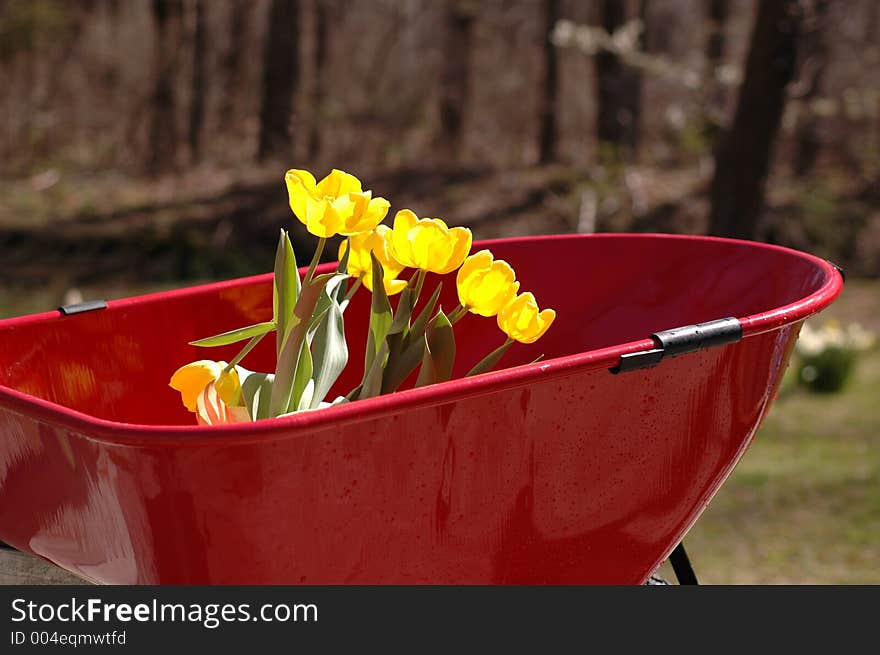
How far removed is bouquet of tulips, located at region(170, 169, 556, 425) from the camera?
3.72 feet

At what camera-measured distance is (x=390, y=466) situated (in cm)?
97

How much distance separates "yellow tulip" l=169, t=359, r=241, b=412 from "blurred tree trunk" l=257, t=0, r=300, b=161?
7.03 m

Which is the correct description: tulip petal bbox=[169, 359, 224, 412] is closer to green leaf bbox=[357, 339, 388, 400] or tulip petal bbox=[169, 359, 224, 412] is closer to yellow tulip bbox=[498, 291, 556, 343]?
green leaf bbox=[357, 339, 388, 400]

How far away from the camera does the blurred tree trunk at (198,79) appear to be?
889 cm

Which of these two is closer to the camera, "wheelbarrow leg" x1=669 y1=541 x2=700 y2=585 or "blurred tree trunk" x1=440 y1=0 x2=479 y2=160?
"wheelbarrow leg" x1=669 y1=541 x2=700 y2=585

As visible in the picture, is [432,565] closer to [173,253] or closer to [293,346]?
[293,346]

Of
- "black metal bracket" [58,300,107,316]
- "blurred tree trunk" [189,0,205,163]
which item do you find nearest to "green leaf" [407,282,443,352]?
"black metal bracket" [58,300,107,316]

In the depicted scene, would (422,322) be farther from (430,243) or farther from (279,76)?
(279,76)

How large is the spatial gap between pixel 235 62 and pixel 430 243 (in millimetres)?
8695

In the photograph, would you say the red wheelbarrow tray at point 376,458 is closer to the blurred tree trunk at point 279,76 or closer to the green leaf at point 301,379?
the green leaf at point 301,379

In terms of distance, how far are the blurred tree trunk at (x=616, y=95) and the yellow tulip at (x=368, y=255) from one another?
6667 millimetres

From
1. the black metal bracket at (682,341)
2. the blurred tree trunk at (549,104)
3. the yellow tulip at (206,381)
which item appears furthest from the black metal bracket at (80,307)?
the blurred tree trunk at (549,104)

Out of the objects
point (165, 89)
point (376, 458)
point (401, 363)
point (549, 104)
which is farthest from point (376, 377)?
point (165, 89)

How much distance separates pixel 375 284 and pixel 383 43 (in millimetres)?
8501
